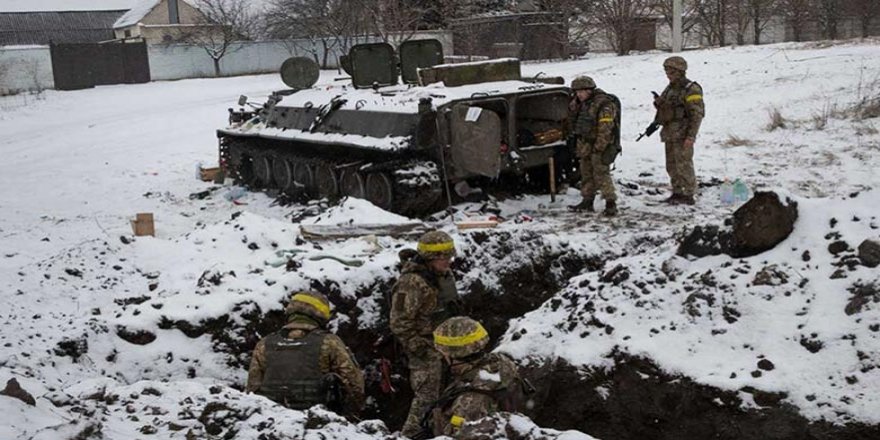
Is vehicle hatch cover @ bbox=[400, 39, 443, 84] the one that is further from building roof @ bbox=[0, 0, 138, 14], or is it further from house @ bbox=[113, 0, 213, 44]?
building roof @ bbox=[0, 0, 138, 14]

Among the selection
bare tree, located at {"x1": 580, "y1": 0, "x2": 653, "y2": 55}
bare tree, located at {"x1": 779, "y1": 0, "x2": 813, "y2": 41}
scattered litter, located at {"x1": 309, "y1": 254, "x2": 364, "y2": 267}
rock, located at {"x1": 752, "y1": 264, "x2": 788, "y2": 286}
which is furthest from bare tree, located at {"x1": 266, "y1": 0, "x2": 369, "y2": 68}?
rock, located at {"x1": 752, "y1": 264, "x2": 788, "y2": 286}

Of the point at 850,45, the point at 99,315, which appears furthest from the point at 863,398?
the point at 850,45

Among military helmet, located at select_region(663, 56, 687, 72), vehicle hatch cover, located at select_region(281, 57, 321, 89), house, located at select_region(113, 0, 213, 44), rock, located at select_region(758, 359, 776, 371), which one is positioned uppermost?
house, located at select_region(113, 0, 213, 44)

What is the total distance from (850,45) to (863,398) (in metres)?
19.5

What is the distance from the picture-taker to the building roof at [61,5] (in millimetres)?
49656

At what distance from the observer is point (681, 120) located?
10883 mm

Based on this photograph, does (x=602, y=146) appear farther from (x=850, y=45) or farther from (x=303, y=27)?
(x=303, y=27)

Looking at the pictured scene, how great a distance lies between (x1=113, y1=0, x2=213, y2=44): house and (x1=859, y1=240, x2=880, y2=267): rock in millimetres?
39956

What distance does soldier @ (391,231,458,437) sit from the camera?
20.8 feet

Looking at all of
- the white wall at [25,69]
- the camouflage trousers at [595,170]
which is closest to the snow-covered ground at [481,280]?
the camouflage trousers at [595,170]

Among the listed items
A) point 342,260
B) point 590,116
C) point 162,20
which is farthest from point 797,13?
point 162,20

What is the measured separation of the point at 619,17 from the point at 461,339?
27155 mm

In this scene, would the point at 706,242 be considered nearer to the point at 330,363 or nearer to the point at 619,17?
the point at 330,363

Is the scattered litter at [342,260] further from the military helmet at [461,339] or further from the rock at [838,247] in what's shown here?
the rock at [838,247]
